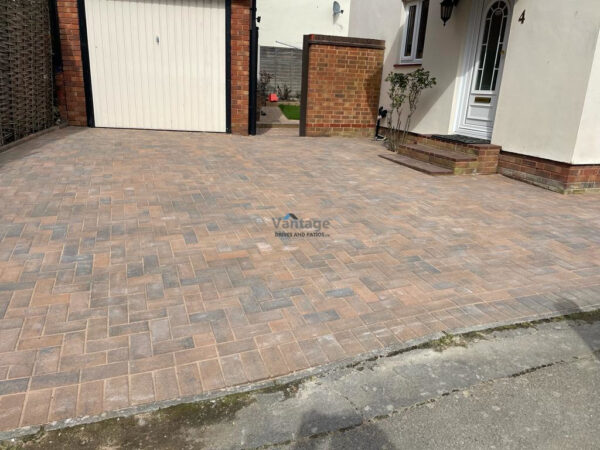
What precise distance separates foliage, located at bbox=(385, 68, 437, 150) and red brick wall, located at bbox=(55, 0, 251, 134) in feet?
11.0

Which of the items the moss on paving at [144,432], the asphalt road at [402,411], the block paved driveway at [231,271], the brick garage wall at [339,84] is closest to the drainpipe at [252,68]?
the brick garage wall at [339,84]

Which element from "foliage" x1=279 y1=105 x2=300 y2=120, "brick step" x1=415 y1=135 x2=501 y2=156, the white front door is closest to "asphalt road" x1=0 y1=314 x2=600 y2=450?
"brick step" x1=415 y1=135 x2=501 y2=156

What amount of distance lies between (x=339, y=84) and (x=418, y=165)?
4266 millimetres

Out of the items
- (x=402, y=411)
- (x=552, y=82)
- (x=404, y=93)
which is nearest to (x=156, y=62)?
(x=404, y=93)

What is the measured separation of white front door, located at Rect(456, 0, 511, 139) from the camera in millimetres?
7973

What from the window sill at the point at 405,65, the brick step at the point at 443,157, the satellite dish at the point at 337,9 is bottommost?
the brick step at the point at 443,157

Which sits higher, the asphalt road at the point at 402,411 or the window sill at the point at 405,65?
the window sill at the point at 405,65

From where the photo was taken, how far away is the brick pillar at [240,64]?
32.8 feet

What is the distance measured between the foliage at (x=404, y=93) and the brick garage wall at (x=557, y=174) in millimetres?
2694

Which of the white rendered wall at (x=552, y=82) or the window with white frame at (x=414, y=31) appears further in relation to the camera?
the window with white frame at (x=414, y=31)

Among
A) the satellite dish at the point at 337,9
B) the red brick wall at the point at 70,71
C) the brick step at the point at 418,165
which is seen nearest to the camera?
the brick step at the point at 418,165

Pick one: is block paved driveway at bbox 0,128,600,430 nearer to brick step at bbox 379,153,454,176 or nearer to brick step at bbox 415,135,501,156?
brick step at bbox 379,153,454,176

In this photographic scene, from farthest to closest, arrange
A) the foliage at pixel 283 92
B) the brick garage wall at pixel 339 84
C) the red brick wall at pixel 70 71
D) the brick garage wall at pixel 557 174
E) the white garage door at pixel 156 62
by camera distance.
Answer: the foliage at pixel 283 92 < the brick garage wall at pixel 339 84 < the white garage door at pixel 156 62 < the red brick wall at pixel 70 71 < the brick garage wall at pixel 557 174

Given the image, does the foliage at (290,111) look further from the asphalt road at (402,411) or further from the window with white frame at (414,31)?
the asphalt road at (402,411)
